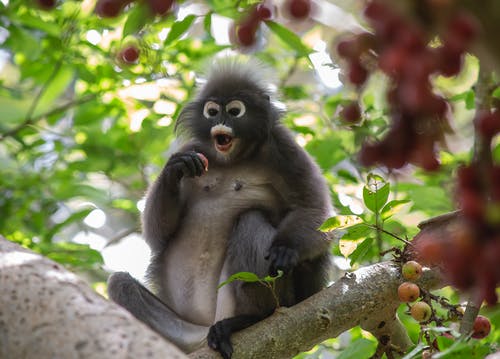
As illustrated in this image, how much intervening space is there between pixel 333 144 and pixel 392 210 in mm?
2216

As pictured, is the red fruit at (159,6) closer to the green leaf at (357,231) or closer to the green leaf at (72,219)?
the green leaf at (357,231)

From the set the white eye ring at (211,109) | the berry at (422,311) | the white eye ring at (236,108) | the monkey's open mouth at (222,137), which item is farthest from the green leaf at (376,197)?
the white eye ring at (211,109)

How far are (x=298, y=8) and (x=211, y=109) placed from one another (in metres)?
4.20

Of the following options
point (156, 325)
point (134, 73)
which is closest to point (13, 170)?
point (134, 73)

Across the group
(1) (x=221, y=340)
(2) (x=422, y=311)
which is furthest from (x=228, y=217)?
(2) (x=422, y=311)

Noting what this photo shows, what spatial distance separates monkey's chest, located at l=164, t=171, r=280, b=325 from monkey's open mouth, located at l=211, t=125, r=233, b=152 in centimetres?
29

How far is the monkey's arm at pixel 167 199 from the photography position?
5453 mm

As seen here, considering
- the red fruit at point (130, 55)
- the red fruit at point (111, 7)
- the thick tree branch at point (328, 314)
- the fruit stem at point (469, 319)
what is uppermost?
the red fruit at point (111, 7)

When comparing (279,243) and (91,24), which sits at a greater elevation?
(91,24)

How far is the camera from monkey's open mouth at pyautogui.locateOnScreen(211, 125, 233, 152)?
6000mm

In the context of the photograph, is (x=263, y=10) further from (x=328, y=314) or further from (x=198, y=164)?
(x=198, y=164)

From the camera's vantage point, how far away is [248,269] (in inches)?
209

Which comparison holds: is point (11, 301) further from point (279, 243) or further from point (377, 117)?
point (377, 117)

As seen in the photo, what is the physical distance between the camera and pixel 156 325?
5.52 m
